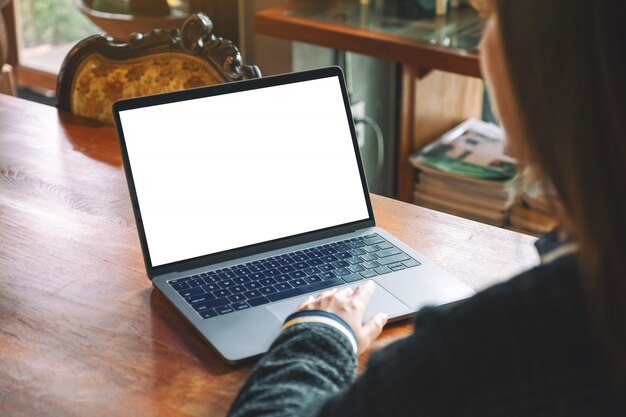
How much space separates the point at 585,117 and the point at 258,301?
2.02 ft

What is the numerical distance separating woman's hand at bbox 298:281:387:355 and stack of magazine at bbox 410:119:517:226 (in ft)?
5.06

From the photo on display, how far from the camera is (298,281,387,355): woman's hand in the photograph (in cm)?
107

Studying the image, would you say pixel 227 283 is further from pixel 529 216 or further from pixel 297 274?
pixel 529 216

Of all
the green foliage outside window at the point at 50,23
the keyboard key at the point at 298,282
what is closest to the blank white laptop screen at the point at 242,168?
the keyboard key at the point at 298,282

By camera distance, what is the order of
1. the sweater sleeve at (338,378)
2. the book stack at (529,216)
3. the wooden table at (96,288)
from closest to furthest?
the sweater sleeve at (338,378)
the wooden table at (96,288)
the book stack at (529,216)

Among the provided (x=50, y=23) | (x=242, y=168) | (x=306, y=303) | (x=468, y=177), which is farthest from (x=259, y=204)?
(x=50, y=23)

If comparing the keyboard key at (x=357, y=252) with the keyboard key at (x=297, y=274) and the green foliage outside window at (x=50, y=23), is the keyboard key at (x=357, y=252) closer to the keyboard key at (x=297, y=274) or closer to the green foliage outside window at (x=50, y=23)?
the keyboard key at (x=297, y=274)

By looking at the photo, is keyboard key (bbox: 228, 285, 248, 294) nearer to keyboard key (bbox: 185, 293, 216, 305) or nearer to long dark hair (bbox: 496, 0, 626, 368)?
keyboard key (bbox: 185, 293, 216, 305)

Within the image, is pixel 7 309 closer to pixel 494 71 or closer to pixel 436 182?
pixel 494 71

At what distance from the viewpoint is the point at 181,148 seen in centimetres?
130

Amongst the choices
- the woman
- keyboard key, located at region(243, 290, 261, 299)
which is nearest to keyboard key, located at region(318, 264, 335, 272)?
keyboard key, located at region(243, 290, 261, 299)

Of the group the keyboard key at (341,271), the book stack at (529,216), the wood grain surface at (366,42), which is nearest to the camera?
the keyboard key at (341,271)

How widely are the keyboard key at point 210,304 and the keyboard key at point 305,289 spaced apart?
0.06 meters

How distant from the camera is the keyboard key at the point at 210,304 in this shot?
3.81 feet
